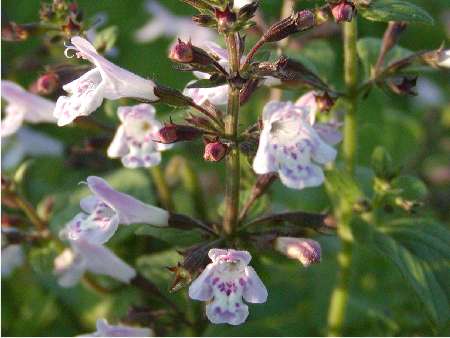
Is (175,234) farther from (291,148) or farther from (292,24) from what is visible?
(292,24)

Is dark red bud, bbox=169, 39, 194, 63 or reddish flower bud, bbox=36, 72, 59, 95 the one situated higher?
dark red bud, bbox=169, 39, 194, 63

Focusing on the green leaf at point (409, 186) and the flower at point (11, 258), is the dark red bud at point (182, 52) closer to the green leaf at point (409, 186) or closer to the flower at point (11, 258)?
the green leaf at point (409, 186)

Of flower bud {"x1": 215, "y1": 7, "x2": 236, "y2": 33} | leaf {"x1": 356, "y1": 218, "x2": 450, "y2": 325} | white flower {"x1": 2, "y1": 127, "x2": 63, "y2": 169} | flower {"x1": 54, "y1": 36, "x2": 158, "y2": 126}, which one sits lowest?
white flower {"x1": 2, "y1": 127, "x2": 63, "y2": 169}

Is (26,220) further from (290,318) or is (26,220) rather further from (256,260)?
(290,318)

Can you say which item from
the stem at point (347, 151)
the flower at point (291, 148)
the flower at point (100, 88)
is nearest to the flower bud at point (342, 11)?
the flower at point (291, 148)

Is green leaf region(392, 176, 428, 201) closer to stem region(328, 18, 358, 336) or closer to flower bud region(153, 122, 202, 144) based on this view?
stem region(328, 18, 358, 336)

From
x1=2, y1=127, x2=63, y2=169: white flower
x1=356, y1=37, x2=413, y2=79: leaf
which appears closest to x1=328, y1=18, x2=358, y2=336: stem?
x1=356, y1=37, x2=413, y2=79: leaf

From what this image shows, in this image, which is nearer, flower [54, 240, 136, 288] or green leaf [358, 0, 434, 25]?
green leaf [358, 0, 434, 25]

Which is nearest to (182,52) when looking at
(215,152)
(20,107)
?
(215,152)

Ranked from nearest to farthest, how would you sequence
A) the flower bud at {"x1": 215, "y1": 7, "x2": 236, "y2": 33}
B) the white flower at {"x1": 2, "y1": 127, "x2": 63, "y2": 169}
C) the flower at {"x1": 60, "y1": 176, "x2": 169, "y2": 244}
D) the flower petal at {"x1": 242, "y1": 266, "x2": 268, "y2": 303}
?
the flower bud at {"x1": 215, "y1": 7, "x2": 236, "y2": 33} → the flower petal at {"x1": 242, "y1": 266, "x2": 268, "y2": 303} → the flower at {"x1": 60, "y1": 176, "x2": 169, "y2": 244} → the white flower at {"x1": 2, "y1": 127, "x2": 63, "y2": 169}

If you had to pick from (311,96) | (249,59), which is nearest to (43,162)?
(311,96)
